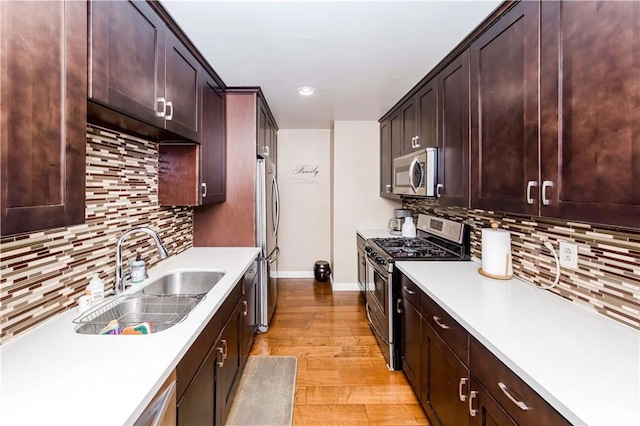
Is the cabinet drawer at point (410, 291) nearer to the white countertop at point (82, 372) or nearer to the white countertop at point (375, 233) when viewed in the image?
the white countertop at point (82, 372)

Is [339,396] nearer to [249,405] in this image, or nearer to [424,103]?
[249,405]

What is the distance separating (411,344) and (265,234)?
1596 mm

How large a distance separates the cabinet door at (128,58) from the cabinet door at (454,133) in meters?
1.80

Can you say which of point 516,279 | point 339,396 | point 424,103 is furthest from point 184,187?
point 516,279

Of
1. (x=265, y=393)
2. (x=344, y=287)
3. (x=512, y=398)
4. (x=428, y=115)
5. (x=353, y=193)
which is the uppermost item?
(x=428, y=115)

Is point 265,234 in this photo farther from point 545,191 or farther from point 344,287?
point 545,191

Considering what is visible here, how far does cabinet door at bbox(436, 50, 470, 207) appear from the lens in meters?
2.05

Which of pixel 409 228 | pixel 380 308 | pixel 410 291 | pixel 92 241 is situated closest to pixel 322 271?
pixel 409 228

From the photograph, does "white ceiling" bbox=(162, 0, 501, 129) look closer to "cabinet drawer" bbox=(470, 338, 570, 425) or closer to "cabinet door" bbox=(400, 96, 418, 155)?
"cabinet door" bbox=(400, 96, 418, 155)

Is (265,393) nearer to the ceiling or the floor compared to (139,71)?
nearer to the floor

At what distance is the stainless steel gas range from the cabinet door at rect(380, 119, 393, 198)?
87cm

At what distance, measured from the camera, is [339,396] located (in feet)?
7.32

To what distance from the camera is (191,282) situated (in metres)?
2.16

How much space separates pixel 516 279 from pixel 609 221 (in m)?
0.95
